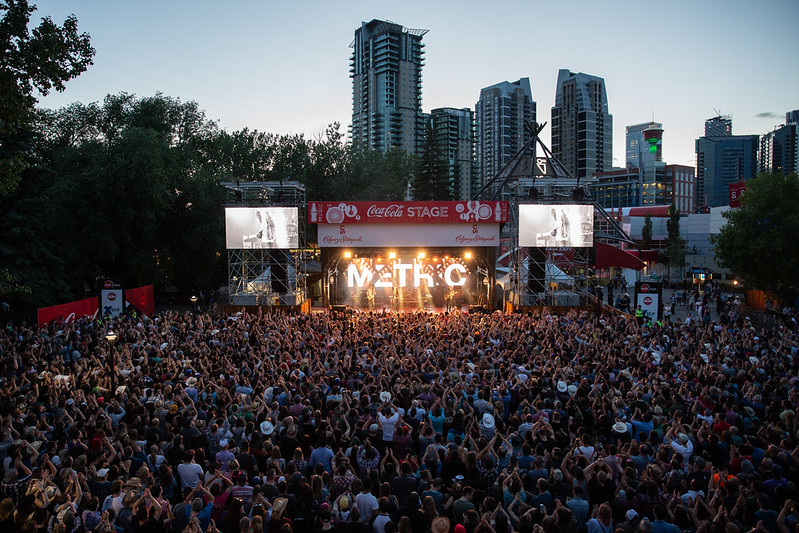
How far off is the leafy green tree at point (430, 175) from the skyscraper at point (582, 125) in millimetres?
130459

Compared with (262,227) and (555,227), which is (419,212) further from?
(262,227)

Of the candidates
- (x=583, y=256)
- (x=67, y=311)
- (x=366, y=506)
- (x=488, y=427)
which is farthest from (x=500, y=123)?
(x=366, y=506)

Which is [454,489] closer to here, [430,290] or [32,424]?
[32,424]

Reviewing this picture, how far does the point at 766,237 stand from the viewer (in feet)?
87.4

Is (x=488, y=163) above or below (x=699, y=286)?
above

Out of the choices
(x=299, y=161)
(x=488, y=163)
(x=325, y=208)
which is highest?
(x=488, y=163)

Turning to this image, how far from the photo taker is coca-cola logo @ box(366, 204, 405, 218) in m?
23.5

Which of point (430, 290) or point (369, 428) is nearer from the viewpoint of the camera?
point (369, 428)

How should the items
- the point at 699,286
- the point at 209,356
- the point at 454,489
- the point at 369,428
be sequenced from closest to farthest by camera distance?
the point at 454,489 → the point at 369,428 → the point at 209,356 → the point at 699,286

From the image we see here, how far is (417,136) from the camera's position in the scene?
508 ft

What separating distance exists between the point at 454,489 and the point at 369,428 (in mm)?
2079

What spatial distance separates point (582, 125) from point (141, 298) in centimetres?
18209

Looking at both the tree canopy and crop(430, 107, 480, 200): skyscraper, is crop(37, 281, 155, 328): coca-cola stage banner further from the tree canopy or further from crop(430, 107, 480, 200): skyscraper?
crop(430, 107, 480, 200): skyscraper

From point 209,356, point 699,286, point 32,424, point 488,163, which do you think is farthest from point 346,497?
point 488,163
